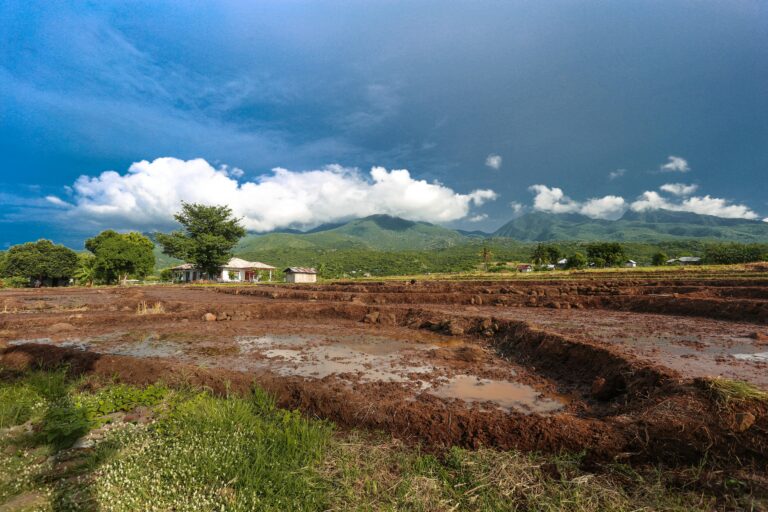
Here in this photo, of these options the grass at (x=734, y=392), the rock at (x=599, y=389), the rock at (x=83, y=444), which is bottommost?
Answer: the rock at (x=599, y=389)

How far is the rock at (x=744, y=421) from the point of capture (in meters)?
3.92

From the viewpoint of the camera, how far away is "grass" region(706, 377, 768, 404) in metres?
4.26

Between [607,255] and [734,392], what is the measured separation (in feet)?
312

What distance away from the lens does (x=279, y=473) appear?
3629 mm

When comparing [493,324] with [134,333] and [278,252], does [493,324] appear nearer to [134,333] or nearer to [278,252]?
[134,333]

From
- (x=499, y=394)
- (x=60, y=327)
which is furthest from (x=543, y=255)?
(x=60, y=327)

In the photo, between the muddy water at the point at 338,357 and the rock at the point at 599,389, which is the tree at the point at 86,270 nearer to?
the muddy water at the point at 338,357

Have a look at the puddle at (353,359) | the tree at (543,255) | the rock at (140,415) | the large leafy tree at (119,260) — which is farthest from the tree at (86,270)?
the tree at (543,255)

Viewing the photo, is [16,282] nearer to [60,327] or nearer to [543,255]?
[60,327]

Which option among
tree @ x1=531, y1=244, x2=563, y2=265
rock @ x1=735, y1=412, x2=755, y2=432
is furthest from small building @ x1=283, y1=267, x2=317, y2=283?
tree @ x1=531, y1=244, x2=563, y2=265

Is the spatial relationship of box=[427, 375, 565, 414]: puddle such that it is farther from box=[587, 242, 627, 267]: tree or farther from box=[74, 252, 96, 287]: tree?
box=[587, 242, 627, 267]: tree

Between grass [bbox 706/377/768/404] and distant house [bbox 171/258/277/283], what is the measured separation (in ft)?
201

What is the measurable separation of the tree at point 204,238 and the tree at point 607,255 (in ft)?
276

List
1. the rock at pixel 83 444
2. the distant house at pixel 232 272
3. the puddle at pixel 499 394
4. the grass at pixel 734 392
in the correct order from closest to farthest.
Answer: the grass at pixel 734 392
the rock at pixel 83 444
the puddle at pixel 499 394
the distant house at pixel 232 272
